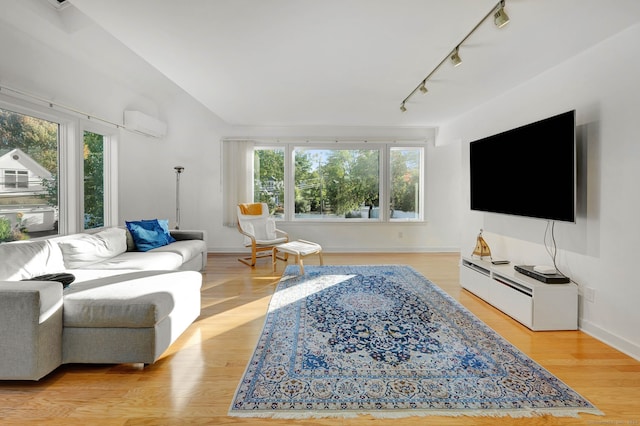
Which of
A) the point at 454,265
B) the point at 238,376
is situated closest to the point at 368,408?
the point at 238,376

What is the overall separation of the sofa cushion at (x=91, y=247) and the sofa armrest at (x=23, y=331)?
130 cm

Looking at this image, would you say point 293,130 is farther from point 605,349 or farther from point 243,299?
point 605,349

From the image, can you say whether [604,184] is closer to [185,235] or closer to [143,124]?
[185,235]

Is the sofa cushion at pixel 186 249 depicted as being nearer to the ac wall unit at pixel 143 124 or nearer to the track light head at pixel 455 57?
the ac wall unit at pixel 143 124

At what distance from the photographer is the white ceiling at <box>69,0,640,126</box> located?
211 cm

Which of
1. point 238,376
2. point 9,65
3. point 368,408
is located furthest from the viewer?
point 9,65

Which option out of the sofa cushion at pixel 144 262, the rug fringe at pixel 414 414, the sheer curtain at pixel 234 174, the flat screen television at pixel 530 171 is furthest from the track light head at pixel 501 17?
the sheer curtain at pixel 234 174

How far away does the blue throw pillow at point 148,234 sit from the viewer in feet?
12.8

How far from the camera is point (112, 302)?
199 centimetres

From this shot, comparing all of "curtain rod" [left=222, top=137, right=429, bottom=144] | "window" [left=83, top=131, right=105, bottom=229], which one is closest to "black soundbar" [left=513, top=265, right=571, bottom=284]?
"curtain rod" [left=222, top=137, right=429, bottom=144]

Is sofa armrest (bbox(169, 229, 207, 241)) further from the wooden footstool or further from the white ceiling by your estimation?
the white ceiling

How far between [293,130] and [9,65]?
386 cm

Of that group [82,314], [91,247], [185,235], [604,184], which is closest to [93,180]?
[185,235]

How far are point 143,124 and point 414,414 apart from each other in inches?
208
